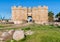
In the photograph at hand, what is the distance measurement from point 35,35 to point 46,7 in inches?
2043

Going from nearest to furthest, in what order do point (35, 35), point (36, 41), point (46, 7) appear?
point (36, 41) → point (35, 35) → point (46, 7)

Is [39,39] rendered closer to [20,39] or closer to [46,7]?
[20,39]

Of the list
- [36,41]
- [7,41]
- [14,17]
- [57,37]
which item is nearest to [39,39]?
[36,41]

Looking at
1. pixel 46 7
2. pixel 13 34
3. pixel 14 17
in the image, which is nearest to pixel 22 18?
pixel 14 17

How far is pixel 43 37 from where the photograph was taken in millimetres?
15664

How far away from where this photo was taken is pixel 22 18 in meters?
68.7

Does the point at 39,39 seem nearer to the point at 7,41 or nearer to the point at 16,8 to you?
the point at 7,41

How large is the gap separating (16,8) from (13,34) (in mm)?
52287

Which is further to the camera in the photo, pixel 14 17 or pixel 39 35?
pixel 14 17

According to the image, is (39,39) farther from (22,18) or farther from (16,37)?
(22,18)

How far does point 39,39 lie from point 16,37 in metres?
1.76

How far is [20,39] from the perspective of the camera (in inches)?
626

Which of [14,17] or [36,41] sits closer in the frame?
[36,41]

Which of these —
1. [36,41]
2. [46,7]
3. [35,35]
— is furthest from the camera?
[46,7]
